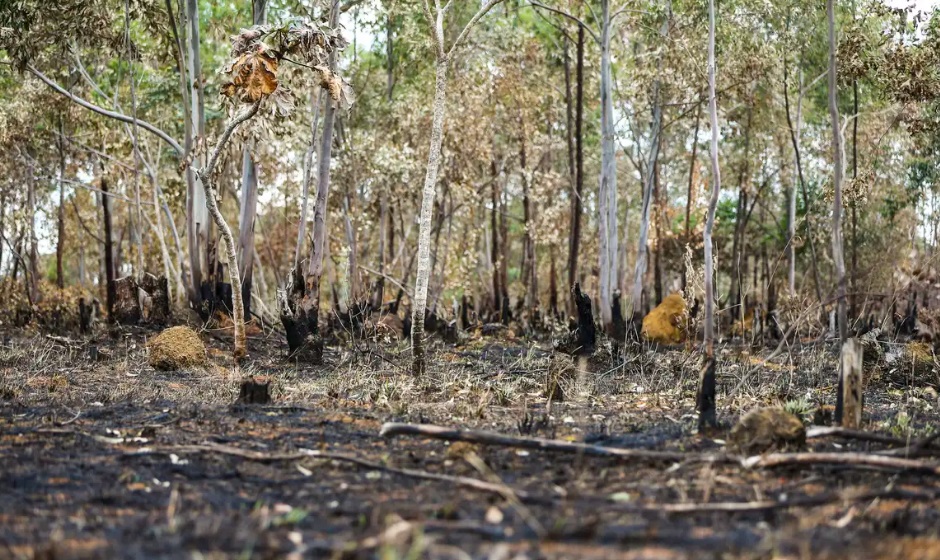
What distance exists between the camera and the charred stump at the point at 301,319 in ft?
35.7

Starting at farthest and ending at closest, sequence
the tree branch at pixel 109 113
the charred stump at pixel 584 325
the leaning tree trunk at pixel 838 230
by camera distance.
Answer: the tree branch at pixel 109 113 → the charred stump at pixel 584 325 → the leaning tree trunk at pixel 838 230

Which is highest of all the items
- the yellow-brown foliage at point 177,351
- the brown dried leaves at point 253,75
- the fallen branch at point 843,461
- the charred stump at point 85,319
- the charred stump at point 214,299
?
the brown dried leaves at point 253,75

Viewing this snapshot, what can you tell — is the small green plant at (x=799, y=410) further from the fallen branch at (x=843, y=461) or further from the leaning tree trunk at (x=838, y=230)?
the fallen branch at (x=843, y=461)

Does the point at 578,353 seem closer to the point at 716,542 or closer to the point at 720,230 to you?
the point at 716,542

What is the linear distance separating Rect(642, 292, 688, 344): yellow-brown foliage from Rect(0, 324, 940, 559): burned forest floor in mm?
6937

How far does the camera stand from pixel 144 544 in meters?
3.23

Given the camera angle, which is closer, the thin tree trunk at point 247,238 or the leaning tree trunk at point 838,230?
the leaning tree trunk at point 838,230

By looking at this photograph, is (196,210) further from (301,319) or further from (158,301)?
(301,319)

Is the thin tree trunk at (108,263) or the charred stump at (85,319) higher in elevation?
the thin tree trunk at (108,263)

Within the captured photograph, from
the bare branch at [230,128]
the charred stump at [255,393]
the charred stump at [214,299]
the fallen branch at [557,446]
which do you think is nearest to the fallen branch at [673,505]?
the fallen branch at [557,446]

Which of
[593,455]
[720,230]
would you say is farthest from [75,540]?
[720,230]

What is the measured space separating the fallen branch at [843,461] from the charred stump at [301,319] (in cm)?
706

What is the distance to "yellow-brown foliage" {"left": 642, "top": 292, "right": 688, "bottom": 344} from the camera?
1523cm

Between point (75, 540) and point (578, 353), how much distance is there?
783cm
